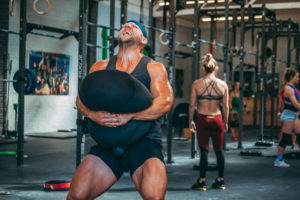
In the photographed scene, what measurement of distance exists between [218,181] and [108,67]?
2.76 metres

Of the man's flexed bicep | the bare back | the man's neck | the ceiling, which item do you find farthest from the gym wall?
the man's flexed bicep

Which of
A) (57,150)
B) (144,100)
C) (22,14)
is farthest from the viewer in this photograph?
(57,150)

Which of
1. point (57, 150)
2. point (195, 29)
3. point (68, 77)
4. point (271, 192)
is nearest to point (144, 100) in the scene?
point (271, 192)

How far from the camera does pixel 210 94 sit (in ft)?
15.9

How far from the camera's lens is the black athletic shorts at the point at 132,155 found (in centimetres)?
232

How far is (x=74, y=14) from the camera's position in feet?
38.6

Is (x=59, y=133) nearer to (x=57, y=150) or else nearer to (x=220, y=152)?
(x=57, y=150)

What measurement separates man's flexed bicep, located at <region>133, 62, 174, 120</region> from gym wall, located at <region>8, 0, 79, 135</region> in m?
8.28

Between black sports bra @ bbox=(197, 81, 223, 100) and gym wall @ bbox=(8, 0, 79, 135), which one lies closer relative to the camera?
black sports bra @ bbox=(197, 81, 223, 100)

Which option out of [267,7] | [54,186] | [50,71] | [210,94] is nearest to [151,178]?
[54,186]

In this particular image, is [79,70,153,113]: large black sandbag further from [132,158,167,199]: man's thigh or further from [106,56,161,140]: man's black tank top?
[132,158,167,199]: man's thigh

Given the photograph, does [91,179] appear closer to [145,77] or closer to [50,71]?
[145,77]

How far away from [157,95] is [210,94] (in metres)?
2.58

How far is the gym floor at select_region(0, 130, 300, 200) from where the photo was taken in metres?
4.46
